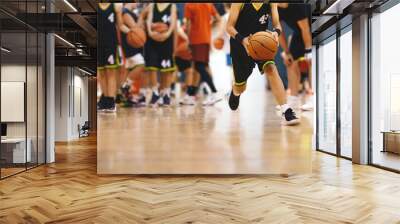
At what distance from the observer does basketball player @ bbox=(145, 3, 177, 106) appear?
615 cm

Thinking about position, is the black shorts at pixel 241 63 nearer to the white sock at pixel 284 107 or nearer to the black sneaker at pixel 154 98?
the white sock at pixel 284 107

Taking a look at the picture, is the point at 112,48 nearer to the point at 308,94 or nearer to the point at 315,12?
the point at 308,94

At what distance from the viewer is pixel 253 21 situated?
614 cm

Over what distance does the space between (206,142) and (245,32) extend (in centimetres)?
185

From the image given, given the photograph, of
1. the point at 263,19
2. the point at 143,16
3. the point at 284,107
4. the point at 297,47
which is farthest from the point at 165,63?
the point at 297,47

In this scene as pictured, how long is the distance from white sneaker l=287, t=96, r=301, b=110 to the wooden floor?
0.17m

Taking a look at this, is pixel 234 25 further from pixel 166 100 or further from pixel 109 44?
pixel 109 44

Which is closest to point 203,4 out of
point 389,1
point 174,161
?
point 174,161

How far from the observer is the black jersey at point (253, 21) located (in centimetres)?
612

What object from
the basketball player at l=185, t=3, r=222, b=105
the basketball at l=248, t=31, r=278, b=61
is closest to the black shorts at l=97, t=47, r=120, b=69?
the basketball player at l=185, t=3, r=222, b=105

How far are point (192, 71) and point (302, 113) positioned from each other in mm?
1870

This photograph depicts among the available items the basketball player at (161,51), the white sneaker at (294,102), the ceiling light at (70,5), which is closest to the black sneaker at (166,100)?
the basketball player at (161,51)

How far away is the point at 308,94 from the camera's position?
6.13m

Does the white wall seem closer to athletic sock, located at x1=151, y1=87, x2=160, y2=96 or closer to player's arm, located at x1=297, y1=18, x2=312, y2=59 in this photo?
athletic sock, located at x1=151, y1=87, x2=160, y2=96
